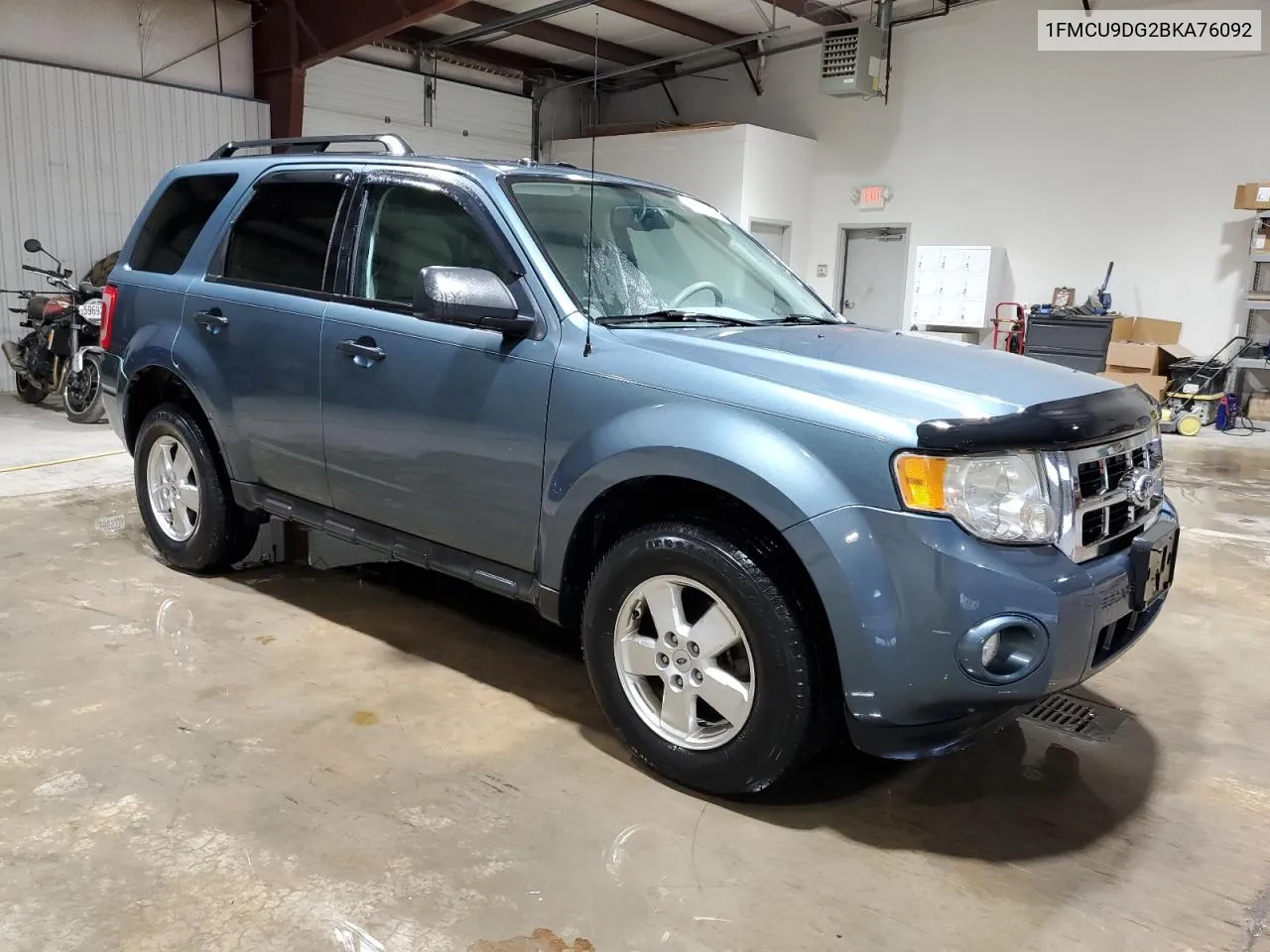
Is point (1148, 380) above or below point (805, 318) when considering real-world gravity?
below

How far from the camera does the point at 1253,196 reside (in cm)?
924

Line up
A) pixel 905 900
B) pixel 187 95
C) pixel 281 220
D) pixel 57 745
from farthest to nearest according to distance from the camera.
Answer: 1. pixel 187 95
2. pixel 281 220
3. pixel 57 745
4. pixel 905 900

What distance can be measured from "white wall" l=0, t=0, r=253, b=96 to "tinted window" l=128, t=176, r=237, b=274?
749cm

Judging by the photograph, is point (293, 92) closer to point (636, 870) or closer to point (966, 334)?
point (966, 334)

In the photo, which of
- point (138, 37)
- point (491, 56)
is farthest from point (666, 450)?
point (491, 56)

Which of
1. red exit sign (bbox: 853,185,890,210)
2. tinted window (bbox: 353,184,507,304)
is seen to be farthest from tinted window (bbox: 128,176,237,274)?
red exit sign (bbox: 853,185,890,210)

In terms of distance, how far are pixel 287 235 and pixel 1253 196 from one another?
947cm

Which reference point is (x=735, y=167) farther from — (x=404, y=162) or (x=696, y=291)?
(x=696, y=291)

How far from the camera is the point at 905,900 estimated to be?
6.62ft

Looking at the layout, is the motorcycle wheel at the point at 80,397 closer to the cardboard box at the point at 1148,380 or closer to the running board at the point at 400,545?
the running board at the point at 400,545

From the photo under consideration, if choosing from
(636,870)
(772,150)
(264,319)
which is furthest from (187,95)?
(636,870)

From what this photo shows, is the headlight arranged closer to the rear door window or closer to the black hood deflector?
the black hood deflector

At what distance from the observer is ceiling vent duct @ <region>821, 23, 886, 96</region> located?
1186cm

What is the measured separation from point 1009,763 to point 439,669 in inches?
67.9
